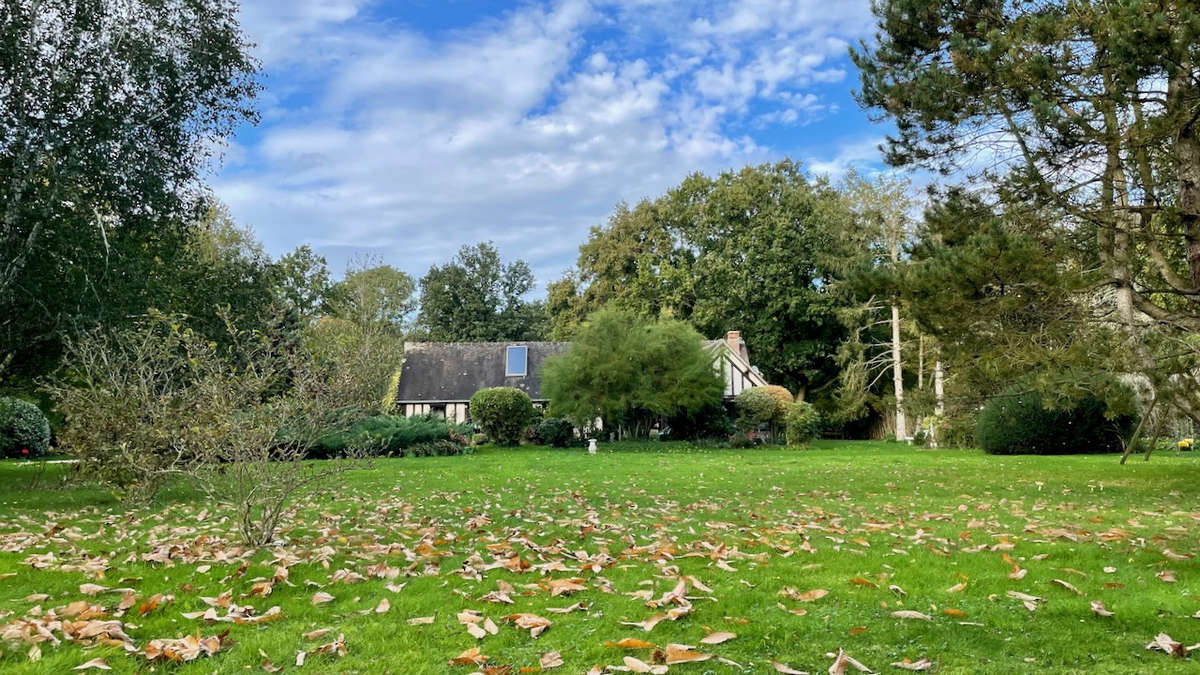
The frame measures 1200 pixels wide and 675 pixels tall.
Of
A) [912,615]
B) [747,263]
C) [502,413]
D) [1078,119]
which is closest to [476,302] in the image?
[747,263]

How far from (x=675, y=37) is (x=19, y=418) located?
21.6 meters

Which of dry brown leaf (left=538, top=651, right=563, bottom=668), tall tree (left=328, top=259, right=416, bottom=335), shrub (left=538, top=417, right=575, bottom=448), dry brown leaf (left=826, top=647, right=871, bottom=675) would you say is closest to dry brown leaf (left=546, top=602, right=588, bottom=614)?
dry brown leaf (left=538, top=651, right=563, bottom=668)

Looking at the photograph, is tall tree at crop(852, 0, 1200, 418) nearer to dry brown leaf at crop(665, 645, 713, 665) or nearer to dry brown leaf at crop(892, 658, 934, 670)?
dry brown leaf at crop(892, 658, 934, 670)

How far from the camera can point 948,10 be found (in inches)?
383

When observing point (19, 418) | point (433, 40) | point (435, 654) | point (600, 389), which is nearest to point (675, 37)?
point (433, 40)

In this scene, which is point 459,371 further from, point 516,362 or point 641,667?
point 641,667

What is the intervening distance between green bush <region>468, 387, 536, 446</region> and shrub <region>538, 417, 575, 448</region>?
0.67m

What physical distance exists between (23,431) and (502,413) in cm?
1377

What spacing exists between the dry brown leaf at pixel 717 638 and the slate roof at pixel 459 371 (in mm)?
27387

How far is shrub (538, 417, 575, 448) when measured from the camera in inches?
963

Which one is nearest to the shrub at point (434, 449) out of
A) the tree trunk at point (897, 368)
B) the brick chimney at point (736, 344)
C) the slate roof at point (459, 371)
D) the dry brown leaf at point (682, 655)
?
the slate roof at point (459, 371)

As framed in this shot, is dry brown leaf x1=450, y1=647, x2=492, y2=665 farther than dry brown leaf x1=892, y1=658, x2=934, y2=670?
Yes

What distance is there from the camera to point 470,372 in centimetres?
3269

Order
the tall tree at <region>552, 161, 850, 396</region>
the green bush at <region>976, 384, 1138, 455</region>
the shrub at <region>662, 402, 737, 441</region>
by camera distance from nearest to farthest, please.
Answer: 1. the green bush at <region>976, 384, 1138, 455</region>
2. the shrub at <region>662, 402, 737, 441</region>
3. the tall tree at <region>552, 161, 850, 396</region>
